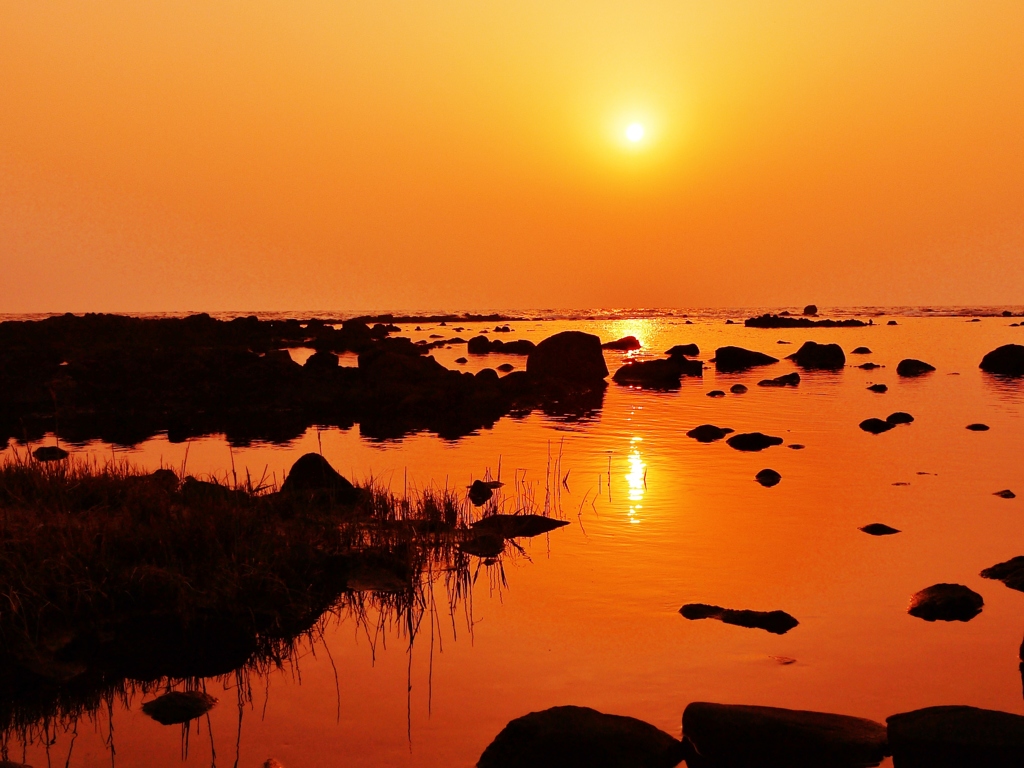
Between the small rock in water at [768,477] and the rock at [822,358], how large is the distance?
115 feet

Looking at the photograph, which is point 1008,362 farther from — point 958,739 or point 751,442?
point 958,739

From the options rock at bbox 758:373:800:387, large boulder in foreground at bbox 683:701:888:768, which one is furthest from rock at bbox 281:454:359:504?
rock at bbox 758:373:800:387

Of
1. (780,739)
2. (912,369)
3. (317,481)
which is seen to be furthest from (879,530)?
(912,369)

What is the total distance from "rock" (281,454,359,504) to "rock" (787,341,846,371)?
4200 cm

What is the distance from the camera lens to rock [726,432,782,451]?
2406 centimetres

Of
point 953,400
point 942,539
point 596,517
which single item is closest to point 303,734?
point 596,517

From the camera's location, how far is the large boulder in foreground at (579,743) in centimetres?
698

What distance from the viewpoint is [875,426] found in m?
27.7

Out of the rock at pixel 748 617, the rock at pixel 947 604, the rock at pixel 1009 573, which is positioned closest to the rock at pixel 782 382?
the rock at pixel 1009 573

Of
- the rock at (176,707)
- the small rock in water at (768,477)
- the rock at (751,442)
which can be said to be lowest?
the rock at (176,707)

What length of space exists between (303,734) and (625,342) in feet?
232

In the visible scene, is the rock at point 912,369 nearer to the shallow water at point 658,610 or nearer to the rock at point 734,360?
the rock at point 734,360

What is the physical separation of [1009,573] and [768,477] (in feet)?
24.6

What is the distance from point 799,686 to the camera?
8711mm
